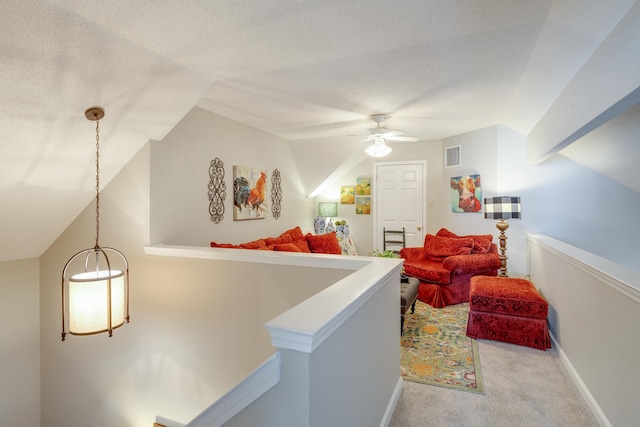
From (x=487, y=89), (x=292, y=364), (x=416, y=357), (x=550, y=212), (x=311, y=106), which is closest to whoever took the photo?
(x=292, y=364)

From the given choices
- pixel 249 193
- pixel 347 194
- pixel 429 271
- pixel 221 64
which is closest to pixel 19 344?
pixel 249 193

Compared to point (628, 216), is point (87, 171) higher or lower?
higher

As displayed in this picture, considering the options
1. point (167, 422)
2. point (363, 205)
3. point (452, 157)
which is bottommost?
point (167, 422)

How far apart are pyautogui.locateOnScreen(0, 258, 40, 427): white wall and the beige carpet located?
3919mm

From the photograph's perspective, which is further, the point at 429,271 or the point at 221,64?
the point at 429,271

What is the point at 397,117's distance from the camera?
4172 millimetres

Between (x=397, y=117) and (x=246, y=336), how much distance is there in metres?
3.12

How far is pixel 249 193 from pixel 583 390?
12.7 ft

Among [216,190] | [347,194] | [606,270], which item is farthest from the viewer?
[347,194]

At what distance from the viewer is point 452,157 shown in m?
5.60

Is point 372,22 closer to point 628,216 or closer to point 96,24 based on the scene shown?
point 96,24

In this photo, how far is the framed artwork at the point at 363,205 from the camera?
6.47 m

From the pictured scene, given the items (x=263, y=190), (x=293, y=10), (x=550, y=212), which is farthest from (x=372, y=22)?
(x=550, y=212)

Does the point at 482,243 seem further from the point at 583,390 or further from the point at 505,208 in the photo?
the point at 583,390
